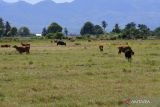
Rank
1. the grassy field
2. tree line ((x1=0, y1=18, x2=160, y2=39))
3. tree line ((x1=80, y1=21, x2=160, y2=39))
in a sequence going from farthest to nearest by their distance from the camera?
tree line ((x1=80, y1=21, x2=160, y2=39)) → tree line ((x1=0, y1=18, x2=160, y2=39)) → the grassy field

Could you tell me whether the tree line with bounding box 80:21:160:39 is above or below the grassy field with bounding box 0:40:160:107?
below

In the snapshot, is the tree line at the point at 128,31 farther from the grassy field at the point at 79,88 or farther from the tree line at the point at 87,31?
the grassy field at the point at 79,88

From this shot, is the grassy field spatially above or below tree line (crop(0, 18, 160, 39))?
above

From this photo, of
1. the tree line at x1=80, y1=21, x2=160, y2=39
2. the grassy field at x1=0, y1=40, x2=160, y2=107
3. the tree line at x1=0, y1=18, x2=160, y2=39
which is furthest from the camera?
the tree line at x1=80, y1=21, x2=160, y2=39

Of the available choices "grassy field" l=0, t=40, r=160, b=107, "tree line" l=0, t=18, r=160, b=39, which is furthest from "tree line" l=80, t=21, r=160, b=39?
"grassy field" l=0, t=40, r=160, b=107

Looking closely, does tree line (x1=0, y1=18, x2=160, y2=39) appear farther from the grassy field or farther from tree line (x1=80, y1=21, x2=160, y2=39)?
the grassy field

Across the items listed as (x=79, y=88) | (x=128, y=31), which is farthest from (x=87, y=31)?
(x=79, y=88)

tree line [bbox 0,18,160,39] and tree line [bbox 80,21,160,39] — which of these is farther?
tree line [bbox 80,21,160,39]

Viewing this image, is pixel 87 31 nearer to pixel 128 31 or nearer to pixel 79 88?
pixel 128 31

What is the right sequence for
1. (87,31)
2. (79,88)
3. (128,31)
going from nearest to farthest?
(79,88) < (128,31) < (87,31)

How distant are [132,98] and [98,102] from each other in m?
1.27

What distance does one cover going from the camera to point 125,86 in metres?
18.4

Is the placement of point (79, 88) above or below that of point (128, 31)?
above

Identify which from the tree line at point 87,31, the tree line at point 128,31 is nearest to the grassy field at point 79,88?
the tree line at point 87,31
